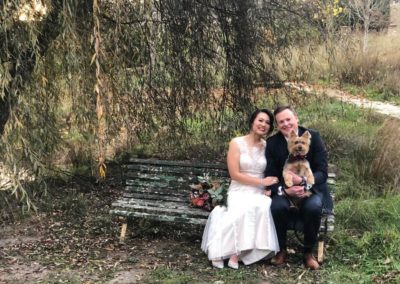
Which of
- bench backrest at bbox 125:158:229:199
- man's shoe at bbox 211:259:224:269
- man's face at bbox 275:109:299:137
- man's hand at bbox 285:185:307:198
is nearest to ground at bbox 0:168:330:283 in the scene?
man's shoe at bbox 211:259:224:269

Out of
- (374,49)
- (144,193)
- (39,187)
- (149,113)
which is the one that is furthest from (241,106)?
(374,49)

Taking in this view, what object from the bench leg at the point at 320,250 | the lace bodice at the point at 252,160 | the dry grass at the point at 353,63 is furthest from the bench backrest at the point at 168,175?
the dry grass at the point at 353,63

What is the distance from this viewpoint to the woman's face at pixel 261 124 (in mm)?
4461

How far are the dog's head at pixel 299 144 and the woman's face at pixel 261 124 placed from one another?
321 mm

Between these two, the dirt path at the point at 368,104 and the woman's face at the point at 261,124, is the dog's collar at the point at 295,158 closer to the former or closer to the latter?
the woman's face at the point at 261,124

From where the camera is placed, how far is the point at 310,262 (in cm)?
415

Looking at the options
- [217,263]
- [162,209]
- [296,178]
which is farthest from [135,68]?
[217,263]

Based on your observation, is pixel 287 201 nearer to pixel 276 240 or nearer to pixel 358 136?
pixel 276 240

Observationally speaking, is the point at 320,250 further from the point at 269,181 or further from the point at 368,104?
the point at 368,104

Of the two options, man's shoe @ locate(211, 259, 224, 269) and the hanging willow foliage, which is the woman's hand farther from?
the hanging willow foliage

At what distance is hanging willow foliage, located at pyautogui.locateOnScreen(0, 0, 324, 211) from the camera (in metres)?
4.12

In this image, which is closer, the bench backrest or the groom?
the groom

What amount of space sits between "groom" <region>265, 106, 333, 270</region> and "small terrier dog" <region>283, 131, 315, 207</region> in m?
0.05

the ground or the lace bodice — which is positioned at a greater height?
the lace bodice
